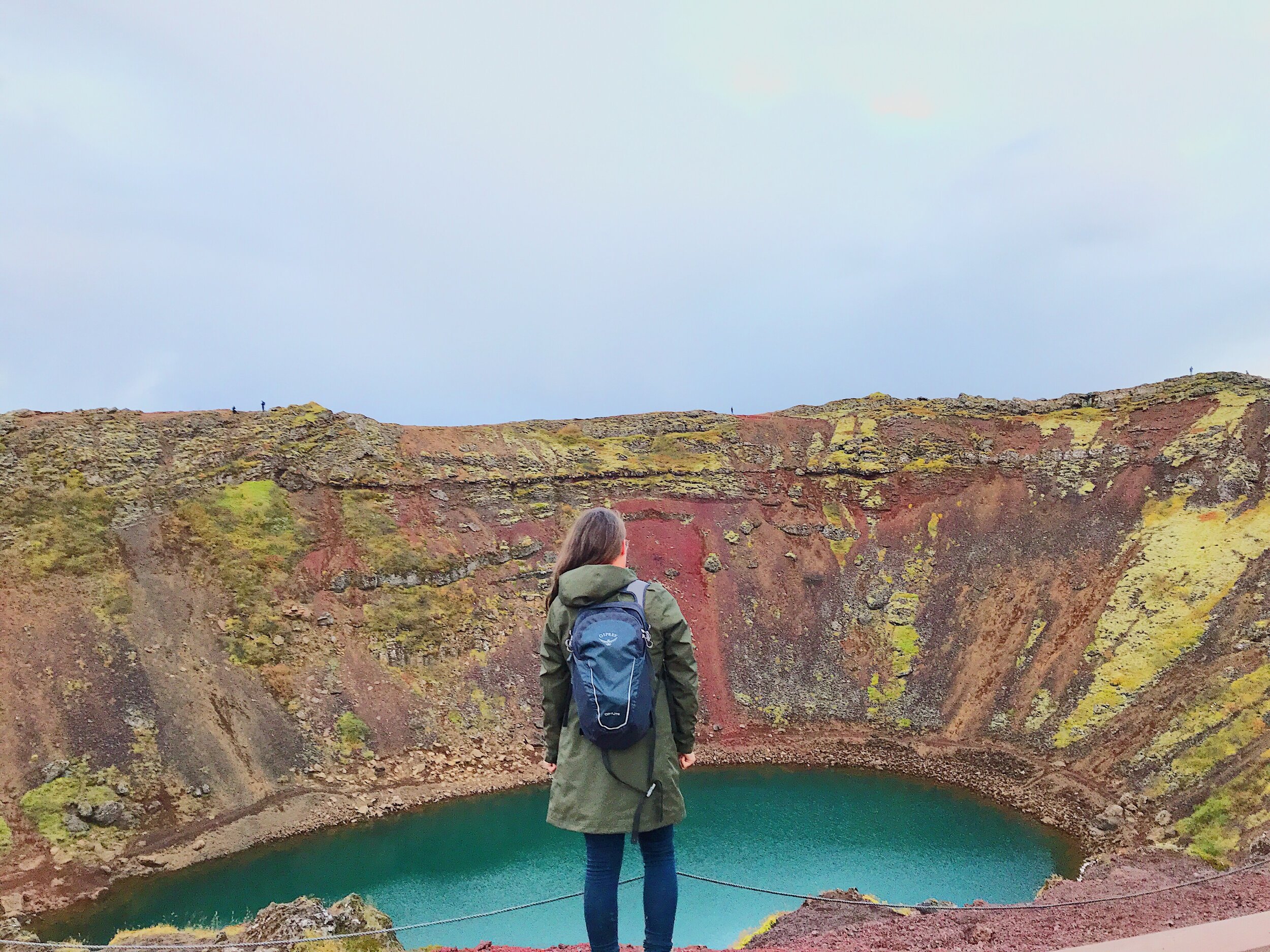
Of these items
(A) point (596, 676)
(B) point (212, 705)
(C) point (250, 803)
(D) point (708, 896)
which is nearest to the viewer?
(A) point (596, 676)

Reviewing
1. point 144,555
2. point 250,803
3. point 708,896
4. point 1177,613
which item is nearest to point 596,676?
point 708,896

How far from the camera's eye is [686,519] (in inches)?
1492

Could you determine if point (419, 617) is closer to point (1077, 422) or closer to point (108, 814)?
point (108, 814)

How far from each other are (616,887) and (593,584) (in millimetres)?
1746

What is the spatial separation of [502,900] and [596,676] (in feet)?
62.0

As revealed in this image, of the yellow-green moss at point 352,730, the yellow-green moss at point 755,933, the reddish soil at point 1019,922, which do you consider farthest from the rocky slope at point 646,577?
the yellow-green moss at point 755,933

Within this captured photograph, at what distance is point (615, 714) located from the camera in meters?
4.09

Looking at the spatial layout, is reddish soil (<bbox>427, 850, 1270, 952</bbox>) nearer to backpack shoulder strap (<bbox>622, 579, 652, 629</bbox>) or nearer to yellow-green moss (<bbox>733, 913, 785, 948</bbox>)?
yellow-green moss (<bbox>733, 913, 785, 948</bbox>)

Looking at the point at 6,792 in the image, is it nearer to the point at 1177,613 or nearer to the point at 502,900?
the point at 502,900

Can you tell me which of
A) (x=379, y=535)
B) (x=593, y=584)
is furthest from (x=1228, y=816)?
(x=379, y=535)

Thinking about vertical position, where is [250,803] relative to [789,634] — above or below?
below

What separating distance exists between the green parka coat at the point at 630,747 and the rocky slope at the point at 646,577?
19.6 metres

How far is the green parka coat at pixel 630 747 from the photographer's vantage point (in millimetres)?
4258

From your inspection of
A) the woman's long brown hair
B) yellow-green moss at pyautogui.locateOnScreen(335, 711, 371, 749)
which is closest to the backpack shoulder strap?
the woman's long brown hair
